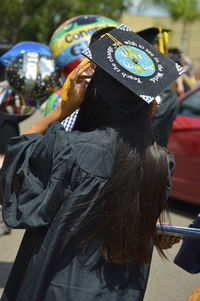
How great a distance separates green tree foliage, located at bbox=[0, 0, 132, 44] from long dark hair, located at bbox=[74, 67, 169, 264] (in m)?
24.5

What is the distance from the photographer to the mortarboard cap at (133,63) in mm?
1876

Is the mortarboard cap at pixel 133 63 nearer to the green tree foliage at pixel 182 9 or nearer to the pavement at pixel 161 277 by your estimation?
the pavement at pixel 161 277

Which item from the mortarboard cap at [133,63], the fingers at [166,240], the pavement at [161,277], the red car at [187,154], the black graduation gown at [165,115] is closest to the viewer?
the mortarboard cap at [133,63]

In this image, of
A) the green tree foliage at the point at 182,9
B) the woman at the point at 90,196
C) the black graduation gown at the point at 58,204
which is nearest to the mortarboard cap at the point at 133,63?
the woman at the point at 90,196

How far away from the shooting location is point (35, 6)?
28.5 meters

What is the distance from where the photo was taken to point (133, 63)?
1945 mm

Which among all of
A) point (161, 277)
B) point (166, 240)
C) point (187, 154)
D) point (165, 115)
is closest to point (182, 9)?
point (187, 154)

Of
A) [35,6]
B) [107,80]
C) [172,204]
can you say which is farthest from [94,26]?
[35,6]

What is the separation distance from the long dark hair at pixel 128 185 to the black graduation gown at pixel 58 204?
4cm

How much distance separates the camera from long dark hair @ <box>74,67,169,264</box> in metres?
1.95

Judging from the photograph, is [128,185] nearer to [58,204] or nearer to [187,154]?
[58,204]

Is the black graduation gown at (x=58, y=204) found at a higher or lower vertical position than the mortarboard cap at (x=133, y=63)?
lower

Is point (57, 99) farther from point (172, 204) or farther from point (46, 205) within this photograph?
point (172, 204)

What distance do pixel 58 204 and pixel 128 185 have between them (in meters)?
0.28
